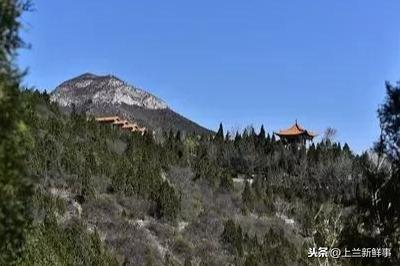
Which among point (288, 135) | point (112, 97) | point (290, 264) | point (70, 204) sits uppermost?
point (112, 97)

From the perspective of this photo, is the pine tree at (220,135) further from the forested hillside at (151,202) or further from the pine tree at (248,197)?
the pine tree at (248,197)

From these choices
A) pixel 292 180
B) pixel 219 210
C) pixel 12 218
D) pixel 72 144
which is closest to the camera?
pixel 12 218

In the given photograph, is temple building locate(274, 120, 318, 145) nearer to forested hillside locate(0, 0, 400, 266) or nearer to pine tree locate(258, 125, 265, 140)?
pine tree locate(258, 125, 265, 140)

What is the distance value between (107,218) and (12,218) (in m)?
26.5

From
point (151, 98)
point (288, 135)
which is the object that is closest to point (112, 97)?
point (151, 98)

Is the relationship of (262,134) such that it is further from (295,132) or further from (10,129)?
(10,129)

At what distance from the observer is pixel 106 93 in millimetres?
137125

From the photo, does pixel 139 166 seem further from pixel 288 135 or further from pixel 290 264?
pixel 288 135

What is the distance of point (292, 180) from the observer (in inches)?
2440

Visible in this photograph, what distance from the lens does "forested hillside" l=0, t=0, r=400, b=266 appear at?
717cm

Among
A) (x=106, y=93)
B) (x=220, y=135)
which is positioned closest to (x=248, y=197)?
(x=220, y=135)

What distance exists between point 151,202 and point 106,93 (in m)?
102

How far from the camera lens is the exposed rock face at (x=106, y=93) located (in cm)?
13350

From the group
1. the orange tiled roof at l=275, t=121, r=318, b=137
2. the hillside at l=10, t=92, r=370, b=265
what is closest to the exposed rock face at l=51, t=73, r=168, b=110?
the orange tiled roof at l=275, t=121, r=318, b=137
